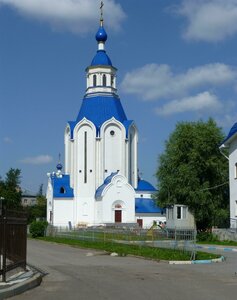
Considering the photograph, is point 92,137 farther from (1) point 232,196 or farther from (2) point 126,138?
(1) point 232,196

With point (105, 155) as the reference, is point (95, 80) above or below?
above

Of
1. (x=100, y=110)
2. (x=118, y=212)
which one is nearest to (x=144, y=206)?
(x=118, y=212)

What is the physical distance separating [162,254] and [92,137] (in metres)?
54.6

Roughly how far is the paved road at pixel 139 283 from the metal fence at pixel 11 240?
0.88m

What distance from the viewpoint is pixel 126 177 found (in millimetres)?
75625

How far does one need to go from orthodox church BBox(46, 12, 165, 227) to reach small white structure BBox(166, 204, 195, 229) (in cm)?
2747

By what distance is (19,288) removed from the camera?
11430 millimetres

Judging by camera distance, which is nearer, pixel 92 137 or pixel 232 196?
pixel 232 196

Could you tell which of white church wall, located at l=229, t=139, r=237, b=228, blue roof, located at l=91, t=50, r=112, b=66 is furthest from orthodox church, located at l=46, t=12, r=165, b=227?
white church wall, located at l=229, t=139, r=237, b=228

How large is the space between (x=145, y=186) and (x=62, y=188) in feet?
39.7

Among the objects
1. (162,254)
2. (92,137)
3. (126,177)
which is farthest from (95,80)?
(162,254)

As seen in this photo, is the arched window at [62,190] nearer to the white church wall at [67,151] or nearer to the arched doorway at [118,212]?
the white church wall at [67,151]

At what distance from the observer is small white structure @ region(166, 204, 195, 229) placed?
44.8 meters

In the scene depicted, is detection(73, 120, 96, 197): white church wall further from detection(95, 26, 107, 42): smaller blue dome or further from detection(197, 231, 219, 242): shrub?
detection(197, 231, 219, 242): shrub
